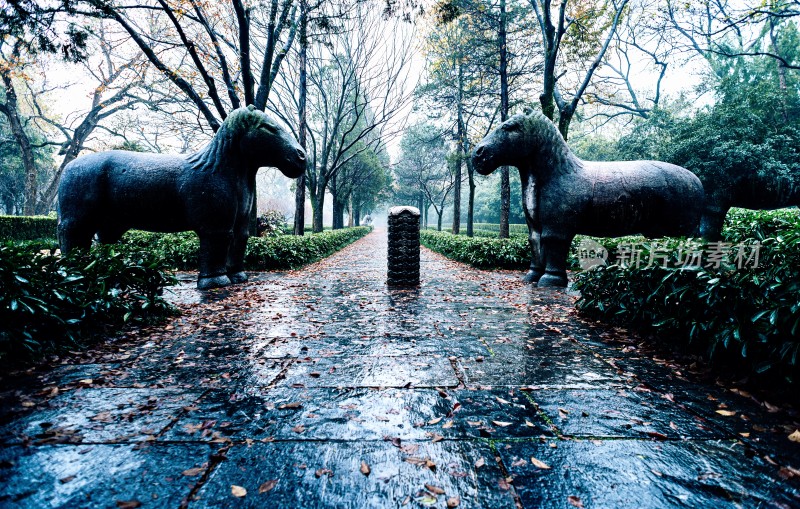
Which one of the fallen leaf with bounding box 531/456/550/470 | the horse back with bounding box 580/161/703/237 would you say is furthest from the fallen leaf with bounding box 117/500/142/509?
the horse back with bounding box 580/161/703/237

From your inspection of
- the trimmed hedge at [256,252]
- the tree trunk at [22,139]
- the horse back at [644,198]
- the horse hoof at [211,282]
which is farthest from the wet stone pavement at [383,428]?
the tree trunk at [22,139]

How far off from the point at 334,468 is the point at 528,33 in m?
14.5

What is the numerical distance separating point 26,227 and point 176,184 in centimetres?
1655

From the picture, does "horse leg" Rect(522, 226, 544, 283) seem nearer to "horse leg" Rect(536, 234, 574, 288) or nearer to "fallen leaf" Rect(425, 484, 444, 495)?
"horse leg" Rect(536, 234, 574, 288)

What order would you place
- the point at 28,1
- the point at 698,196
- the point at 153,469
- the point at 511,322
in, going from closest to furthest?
1. the point at 153,469
2. the point at 511,322
3. the point at 28,1
4. the point at 698,196

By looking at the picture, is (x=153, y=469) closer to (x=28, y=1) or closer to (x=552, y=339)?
(x=552, y=339)

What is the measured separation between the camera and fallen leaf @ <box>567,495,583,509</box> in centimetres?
140

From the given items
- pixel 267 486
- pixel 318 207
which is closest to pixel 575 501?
pixel 267 486

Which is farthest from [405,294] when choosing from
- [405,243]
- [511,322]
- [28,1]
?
[28,1]

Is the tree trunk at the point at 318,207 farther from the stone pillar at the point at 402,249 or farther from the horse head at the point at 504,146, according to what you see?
the horse head at the point at 504,146

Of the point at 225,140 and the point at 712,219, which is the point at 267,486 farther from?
the point at 712,219

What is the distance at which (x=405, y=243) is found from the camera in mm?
6695

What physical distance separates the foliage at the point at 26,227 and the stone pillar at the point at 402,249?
1723cm

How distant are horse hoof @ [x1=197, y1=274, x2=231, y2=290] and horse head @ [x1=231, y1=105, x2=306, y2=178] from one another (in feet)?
6.53
